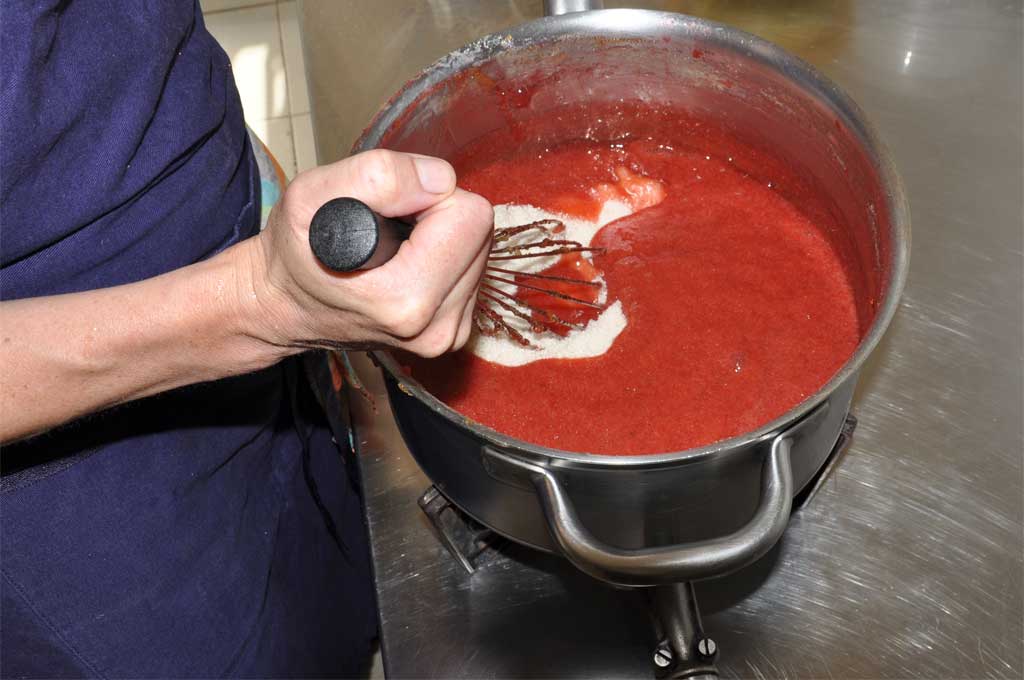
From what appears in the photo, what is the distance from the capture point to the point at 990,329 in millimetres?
999

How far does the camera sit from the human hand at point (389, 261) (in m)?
0.56

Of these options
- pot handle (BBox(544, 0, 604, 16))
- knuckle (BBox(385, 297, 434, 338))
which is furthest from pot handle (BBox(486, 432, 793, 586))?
pot handle (BBox(544, 0, 604, 16))

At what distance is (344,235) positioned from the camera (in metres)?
0.52

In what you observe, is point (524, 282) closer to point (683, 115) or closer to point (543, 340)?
point (543, 340)

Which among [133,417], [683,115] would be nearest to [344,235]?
[133,417]

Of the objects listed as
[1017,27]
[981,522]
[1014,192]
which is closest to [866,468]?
→ [981,522]

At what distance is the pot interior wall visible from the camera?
863 mm

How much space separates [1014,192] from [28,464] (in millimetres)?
1105

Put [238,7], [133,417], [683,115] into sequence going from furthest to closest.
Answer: [238,7], [683,115], [133,417]

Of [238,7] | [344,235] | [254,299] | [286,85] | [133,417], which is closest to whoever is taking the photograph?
[344,235]

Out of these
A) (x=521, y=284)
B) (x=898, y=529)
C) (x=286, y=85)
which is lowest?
(x=898, y=529)

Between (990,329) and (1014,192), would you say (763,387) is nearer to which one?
(990,329)

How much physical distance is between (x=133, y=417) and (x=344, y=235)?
1.26 ft

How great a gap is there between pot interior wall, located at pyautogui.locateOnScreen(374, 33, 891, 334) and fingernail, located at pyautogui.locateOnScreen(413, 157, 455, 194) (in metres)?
0.26
